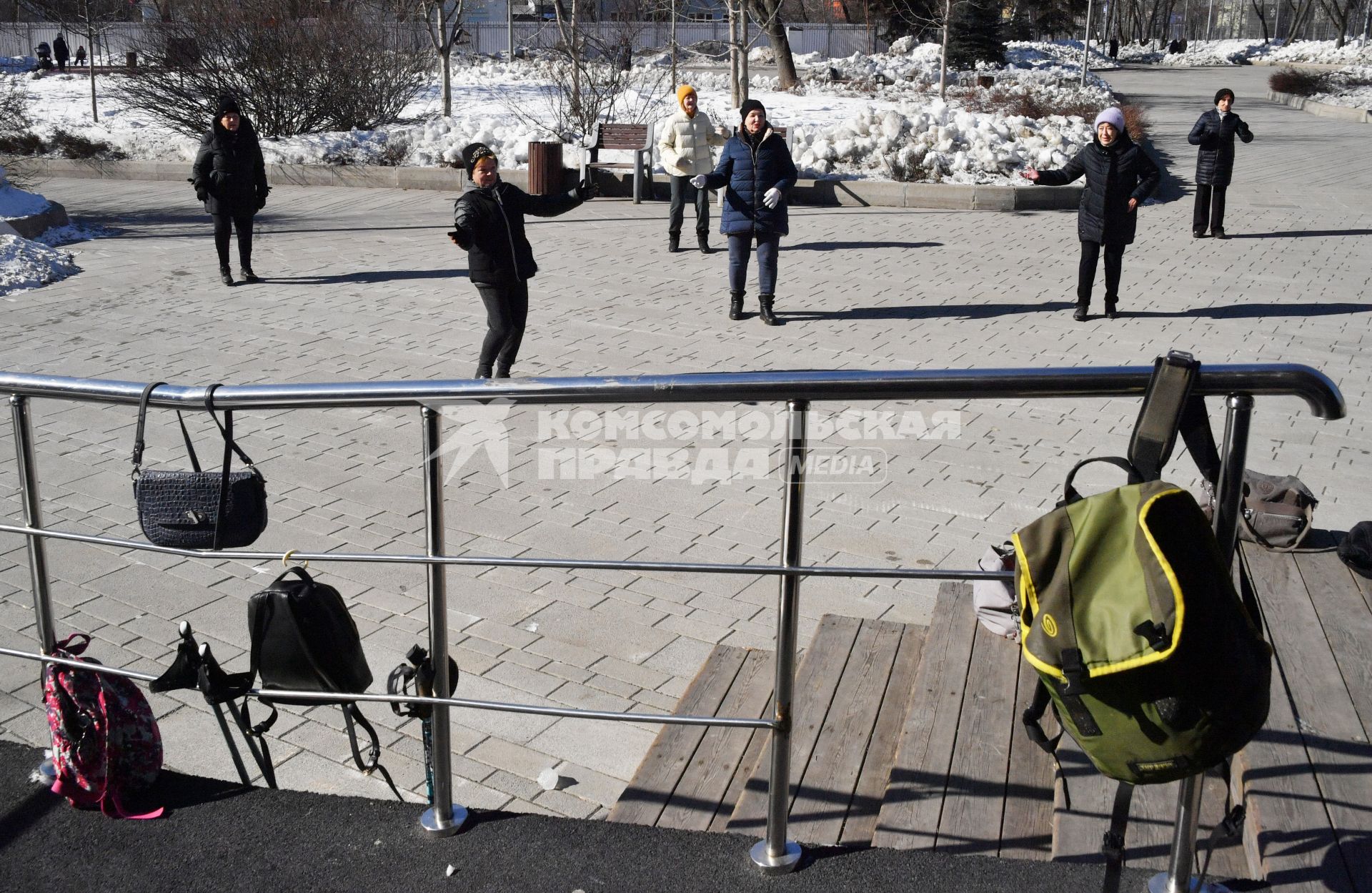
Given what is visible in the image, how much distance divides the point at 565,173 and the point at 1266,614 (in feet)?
50.7

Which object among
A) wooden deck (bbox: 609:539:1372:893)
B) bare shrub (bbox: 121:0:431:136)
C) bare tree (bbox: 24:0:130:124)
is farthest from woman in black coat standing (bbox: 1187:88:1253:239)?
bare tree (bbox: 24:0:130:124)

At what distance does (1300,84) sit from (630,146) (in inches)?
1128

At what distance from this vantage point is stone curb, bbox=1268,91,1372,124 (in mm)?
30438

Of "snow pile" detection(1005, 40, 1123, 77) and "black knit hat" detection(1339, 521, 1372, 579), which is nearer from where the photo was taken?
"black knit hat" detection(1339, 521, 1372, 579)

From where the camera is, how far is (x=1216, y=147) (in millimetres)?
14133

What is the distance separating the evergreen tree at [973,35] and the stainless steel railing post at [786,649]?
39327 millimetres

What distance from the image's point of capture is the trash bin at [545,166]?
17.4 metres

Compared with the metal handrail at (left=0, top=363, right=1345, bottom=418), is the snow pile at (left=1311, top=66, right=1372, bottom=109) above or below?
above

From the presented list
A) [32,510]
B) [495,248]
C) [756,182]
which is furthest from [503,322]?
[32,510]

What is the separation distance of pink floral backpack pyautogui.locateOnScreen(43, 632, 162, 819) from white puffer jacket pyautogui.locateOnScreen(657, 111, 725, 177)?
10725 mm

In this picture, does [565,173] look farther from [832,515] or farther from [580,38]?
[832,515]

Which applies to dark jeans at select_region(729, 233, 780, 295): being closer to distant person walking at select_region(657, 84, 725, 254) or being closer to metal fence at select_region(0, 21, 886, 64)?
distant person walking at select_region(657, 84, 725, 254)

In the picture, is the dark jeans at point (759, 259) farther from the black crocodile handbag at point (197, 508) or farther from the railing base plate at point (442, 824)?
the railing base plate at point (442, 824)

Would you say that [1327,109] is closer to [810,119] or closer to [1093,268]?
[810,119]
